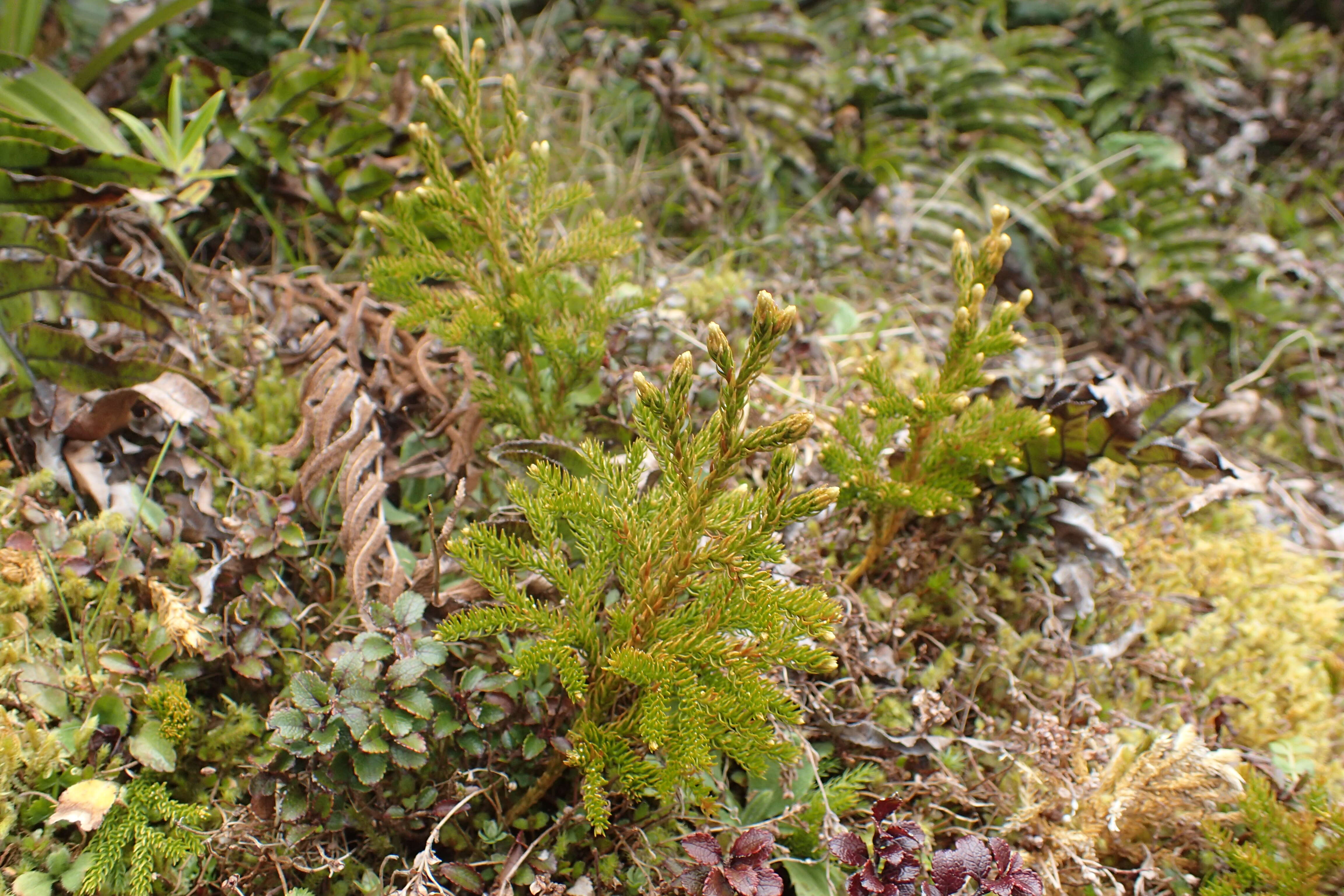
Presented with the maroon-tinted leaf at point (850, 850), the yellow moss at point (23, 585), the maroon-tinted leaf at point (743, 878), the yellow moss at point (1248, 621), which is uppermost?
the yellow moss at point (23, 585)

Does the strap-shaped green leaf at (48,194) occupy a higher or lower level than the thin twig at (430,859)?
higher

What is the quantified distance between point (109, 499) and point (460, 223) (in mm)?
1026

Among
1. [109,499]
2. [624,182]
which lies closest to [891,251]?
[624,182]

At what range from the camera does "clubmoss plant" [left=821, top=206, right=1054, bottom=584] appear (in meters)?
1.66

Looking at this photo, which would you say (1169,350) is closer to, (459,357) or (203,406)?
(459,357)

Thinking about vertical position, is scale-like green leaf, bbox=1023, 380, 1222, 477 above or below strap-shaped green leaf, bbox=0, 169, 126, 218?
below

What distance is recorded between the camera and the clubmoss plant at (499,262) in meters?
1.67

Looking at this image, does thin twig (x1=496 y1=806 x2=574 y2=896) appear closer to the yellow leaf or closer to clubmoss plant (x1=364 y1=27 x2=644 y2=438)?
the yellow leaf

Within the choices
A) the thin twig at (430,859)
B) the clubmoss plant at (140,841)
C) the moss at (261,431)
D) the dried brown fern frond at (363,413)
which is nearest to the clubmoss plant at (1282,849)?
the thin twig at (430,859)

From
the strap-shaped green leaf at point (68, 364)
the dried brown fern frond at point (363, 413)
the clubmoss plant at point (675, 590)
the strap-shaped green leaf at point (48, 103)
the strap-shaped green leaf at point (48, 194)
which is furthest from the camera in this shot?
the strap-shaped green leaf at point (48, 103)

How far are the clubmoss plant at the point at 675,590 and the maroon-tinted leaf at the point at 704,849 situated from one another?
9cm

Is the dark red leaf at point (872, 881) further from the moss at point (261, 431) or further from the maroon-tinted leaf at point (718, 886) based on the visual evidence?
the moss at point (261, 431)

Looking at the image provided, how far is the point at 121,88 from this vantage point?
289 cm

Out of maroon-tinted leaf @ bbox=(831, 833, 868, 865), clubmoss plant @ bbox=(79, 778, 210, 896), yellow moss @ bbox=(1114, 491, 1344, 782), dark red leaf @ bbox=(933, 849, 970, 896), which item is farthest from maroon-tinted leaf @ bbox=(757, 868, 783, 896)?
yellow moss @ bbox=(1114, 491, 1344, 782)
